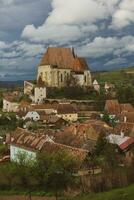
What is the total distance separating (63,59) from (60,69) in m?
2.78

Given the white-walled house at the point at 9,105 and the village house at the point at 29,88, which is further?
the village house at the point at 29,88

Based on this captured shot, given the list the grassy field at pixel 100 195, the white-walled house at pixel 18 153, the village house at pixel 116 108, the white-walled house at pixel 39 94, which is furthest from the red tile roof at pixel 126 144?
the white-walled house at pixel 39 94

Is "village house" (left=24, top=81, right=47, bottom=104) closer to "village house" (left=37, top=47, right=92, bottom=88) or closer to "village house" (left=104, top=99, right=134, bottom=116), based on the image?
"village house" (left=37, top=47, right=92, bottom=88)

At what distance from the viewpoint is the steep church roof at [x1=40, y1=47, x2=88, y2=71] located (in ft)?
400

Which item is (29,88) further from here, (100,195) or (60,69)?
(100,195)

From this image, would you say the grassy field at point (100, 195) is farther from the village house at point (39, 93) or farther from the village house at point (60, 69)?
the village house at point (60, 69)

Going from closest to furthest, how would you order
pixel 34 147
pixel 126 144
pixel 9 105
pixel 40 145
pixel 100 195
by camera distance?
pixel 100 195
pixel 40 145
pixel 126 144
pixel 34 147
pixel 9 105

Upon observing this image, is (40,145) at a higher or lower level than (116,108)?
lower

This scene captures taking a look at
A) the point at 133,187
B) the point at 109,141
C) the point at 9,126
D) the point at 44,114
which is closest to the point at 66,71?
the point at 44,114

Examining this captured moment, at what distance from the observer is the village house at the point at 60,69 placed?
121 metres

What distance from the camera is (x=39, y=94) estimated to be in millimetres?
113750

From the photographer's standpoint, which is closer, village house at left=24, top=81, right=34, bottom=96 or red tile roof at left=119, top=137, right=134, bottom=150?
red tile roof at left=119, top=137, right=134, bottom=150

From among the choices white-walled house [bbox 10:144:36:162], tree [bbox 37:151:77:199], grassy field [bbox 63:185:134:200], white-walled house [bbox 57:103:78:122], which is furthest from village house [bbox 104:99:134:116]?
grassy field [bbox 63:185:134:200]

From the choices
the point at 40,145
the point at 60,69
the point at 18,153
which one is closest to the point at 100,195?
the point at 40,145
